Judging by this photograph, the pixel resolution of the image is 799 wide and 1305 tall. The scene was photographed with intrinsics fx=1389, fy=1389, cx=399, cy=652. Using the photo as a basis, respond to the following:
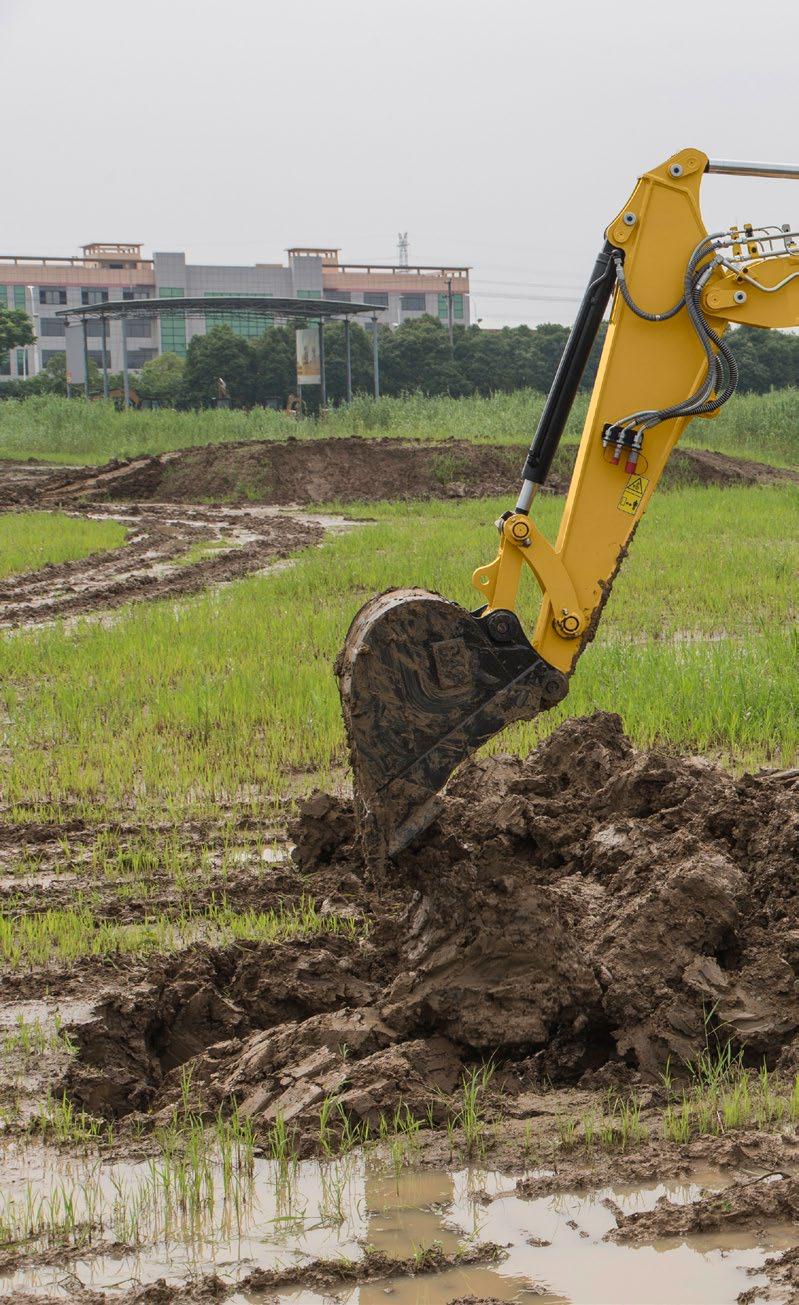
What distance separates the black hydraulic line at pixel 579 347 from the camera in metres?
5.18

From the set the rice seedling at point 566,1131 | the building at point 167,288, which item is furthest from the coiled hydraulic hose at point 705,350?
the building at point 167,288

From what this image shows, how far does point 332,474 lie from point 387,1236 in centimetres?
2513

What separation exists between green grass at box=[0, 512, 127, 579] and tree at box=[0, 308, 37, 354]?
39.7 meters

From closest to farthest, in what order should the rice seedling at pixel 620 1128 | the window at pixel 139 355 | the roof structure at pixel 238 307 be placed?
1. the rice seedling at pixel 620 1128
2. the roof structure at pixel 238 307
3. the window at pixel 139 355

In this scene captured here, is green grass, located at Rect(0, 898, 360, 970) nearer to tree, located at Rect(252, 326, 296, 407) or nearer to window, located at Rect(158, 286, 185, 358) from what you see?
tree, located at Rect(252, 326, 296, 407)

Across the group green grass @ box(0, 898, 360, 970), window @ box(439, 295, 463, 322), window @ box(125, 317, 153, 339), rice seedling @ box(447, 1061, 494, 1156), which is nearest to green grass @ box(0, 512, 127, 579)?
green grass @ box(0, 898, 360, 970)

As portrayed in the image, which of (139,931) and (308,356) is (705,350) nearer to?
(139,931)

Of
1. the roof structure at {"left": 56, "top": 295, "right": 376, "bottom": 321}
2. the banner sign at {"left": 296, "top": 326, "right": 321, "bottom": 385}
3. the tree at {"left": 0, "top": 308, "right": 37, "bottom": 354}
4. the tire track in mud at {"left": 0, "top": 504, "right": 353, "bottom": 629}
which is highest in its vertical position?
the tree at {"left": 0, "top": 308, "right": 37, "bottom": 354}

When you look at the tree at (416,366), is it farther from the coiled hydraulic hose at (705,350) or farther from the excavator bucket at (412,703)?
the excavator bucket at (412,703)

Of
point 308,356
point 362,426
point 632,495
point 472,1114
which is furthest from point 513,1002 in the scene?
point 308,356

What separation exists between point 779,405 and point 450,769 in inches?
1291

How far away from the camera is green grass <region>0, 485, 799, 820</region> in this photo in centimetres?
781

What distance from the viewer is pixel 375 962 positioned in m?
5.12

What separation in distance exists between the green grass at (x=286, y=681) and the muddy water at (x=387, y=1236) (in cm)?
359
